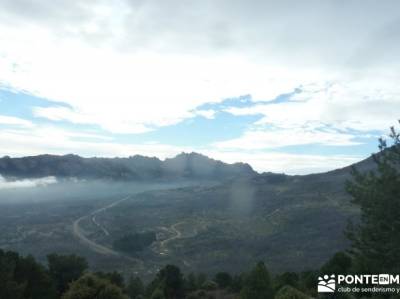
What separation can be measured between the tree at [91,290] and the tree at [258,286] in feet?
44.6

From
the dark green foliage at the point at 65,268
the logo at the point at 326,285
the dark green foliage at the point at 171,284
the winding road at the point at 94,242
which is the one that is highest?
the logo at the point at 326,285

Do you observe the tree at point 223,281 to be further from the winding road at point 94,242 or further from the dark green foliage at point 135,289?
the winding road at point 94,242

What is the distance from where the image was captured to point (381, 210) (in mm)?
24172

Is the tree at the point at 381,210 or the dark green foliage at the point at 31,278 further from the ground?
the tree at the point at 381,210

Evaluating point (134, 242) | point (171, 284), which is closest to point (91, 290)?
point (171, 284)

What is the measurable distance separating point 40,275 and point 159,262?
6691cm

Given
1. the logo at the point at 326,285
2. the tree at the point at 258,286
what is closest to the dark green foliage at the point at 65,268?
the tree at the point at 258,286

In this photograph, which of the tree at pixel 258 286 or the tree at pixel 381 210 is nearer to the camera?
the tree at pixel 381 210

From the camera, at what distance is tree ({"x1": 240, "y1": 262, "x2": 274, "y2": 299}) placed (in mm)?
42656

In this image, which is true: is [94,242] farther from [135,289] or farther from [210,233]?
[135,289]

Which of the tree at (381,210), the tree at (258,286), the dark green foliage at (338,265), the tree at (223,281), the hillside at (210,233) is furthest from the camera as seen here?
the hillside at (210,233)

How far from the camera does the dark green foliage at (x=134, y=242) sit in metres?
127

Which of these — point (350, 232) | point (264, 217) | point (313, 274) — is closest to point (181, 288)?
point (313, 274)

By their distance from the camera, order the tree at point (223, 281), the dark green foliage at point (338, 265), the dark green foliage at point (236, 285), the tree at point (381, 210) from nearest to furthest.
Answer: the tree at point (381, 210) < the dark green foliage at point (338, 265) < the dark green foliage at point (236, 285) < the tree at point (223, 281)
